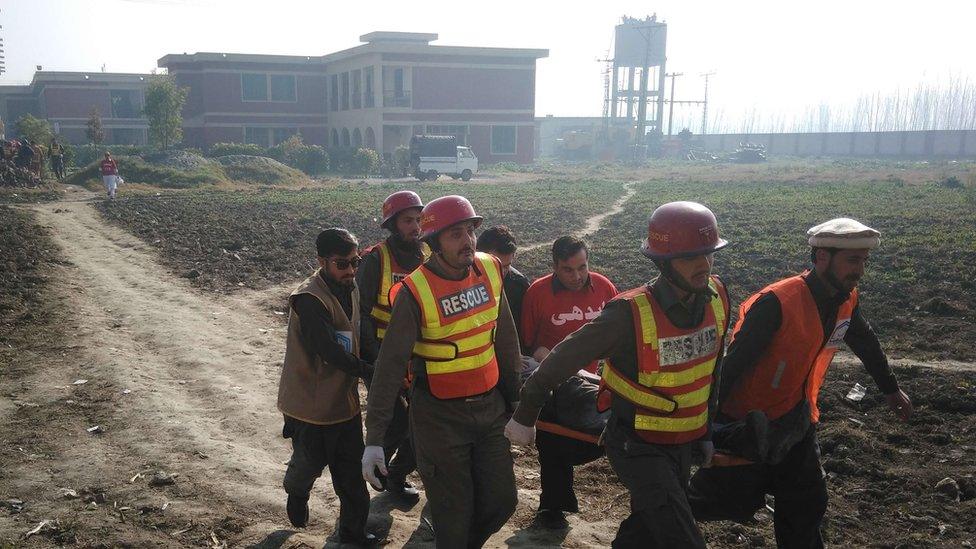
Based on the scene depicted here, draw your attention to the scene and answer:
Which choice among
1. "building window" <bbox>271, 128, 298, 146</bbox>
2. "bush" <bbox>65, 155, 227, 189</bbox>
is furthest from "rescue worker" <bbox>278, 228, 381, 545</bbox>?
"building window" <bbox>271, 128, 298, 146</bbox>

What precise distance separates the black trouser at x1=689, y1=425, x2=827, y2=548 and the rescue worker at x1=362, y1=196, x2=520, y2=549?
0.97m

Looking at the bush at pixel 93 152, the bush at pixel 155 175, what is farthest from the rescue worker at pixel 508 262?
the bush at pixel 93 152

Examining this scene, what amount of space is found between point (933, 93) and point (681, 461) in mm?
135260

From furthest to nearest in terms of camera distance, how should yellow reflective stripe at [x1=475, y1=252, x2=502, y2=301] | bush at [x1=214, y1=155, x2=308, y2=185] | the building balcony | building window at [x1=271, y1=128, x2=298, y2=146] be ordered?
building window at [x1=271, y1=128, x2=298, y2=146], the building balcony, bush at [x1=214, y1=155, x2=308, y2=185], yellow reflective stripe at [x1=475, y1=252, x2=502, y2=301]

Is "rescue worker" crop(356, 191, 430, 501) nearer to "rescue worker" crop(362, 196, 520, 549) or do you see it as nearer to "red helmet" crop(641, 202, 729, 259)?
"rescue worker" crop(362, 196, 520, 549)

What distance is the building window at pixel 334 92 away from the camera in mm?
54125

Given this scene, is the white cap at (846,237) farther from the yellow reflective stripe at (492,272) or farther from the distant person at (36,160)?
the distant person at (36,160)

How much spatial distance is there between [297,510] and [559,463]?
4.98ft

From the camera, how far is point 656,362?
328 cm

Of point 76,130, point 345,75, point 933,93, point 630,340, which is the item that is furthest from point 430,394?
point 933,93

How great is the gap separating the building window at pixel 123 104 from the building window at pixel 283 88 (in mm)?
12944

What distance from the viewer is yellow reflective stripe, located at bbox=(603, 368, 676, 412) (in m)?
3.30

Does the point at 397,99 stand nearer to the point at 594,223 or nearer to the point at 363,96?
the point at 363,96

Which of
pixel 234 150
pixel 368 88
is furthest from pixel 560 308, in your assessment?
pixel 368 88
